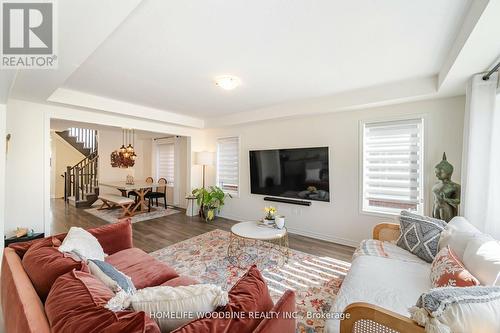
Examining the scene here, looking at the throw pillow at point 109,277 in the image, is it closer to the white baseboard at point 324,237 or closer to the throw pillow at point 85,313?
the throw pillow at point 85,313

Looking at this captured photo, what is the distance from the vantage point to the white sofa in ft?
3.77

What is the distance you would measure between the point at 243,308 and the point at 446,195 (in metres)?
→ 2.78

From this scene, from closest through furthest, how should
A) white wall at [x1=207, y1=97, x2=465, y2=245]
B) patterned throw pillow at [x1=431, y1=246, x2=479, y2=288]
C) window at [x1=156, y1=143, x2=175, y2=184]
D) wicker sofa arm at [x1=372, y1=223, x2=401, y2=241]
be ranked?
patterned throw pillow at [x1=431, y1=246, x2=479, y2=288] < wicker sofa arm at [x1=372, y1=223, x2=401, y2=241] < white wall at [x1=207, y1=97, x2=465, y2=245] < window at [x1=156, y1=143, x2=175, y2=184]

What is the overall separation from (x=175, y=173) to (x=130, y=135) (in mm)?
2334

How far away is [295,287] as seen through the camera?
95.7 inches

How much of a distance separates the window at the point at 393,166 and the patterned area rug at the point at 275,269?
1224 millimetres

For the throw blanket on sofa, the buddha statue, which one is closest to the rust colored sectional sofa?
the throw blanket on sofa

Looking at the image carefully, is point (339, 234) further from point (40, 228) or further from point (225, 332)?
point (40, 228)

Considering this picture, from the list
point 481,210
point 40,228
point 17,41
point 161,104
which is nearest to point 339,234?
point 481,210

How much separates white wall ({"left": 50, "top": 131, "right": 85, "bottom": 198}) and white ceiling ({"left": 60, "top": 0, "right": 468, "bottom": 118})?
22.1ft

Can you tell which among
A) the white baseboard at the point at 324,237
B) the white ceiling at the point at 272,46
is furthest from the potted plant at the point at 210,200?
the white ceiling at the point at 272,46

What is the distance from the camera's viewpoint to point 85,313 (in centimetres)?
84

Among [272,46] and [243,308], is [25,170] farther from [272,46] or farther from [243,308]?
[243,308]

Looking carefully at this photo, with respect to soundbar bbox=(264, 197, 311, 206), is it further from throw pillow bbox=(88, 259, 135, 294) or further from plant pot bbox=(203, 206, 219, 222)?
throw pillow bbox=(88, 259, 135, 294)
